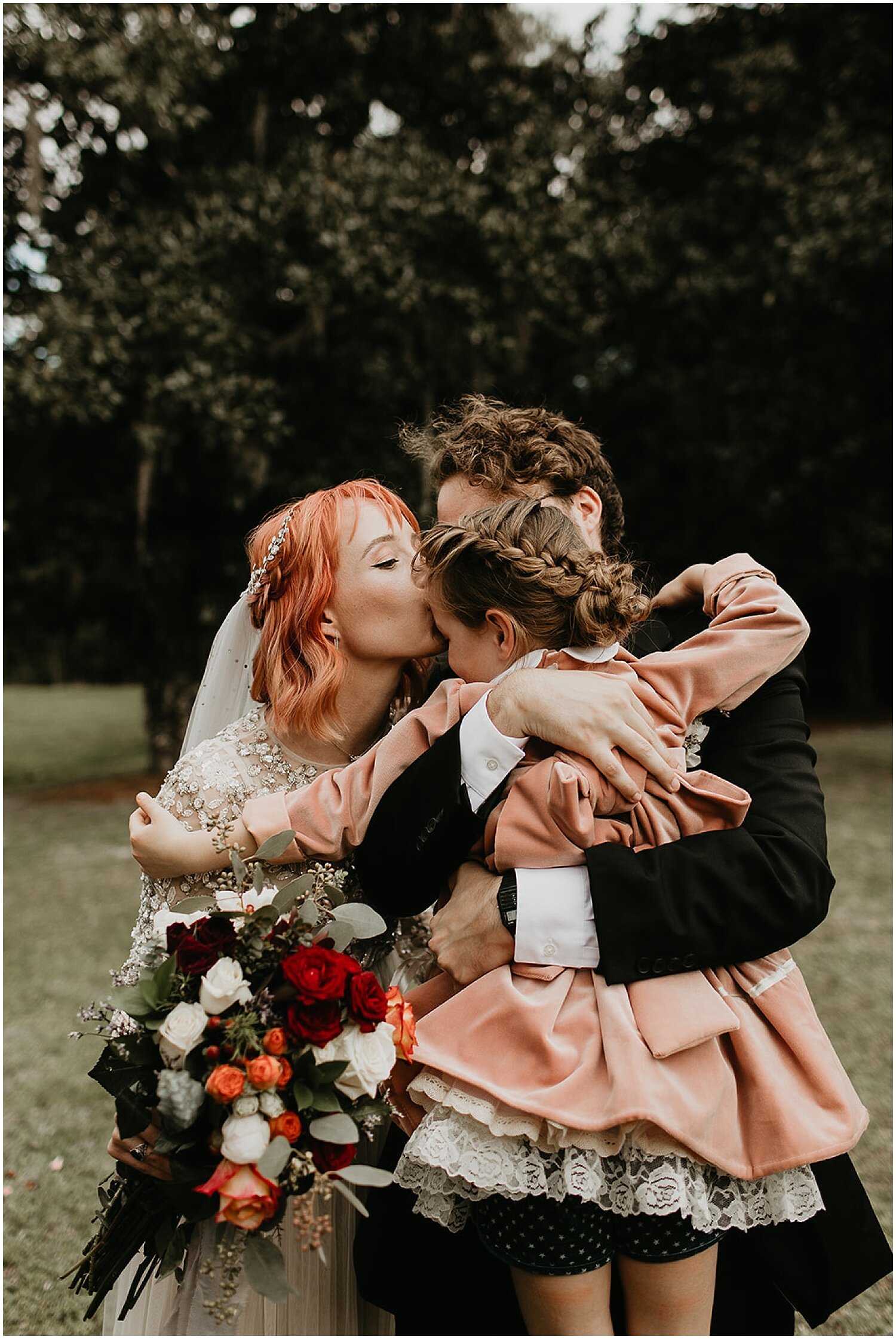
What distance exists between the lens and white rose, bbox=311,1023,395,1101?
1629 millimetres

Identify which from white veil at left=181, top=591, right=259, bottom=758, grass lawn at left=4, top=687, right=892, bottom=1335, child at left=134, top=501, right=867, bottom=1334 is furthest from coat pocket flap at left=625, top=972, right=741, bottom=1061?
grass lawn at left=4, top=687, right=892, bottom=1335

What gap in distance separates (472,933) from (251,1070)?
20.4 inches

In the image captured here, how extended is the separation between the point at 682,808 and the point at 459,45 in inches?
443

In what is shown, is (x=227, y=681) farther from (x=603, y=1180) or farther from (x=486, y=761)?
(x=603, y=1180)

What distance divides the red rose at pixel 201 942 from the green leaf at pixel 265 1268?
461 millimetres

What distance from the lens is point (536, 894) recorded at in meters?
1.84

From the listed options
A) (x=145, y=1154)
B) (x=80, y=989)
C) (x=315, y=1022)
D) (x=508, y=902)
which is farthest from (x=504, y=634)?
(x=80, y=989)

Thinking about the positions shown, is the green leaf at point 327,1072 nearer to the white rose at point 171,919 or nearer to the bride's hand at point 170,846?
the white rose at point 171,919

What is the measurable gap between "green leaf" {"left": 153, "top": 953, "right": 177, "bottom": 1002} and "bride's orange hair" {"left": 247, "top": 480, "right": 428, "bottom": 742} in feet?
2.75

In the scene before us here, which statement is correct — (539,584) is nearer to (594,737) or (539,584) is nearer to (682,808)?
(594,737)

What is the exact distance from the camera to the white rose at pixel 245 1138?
152cm

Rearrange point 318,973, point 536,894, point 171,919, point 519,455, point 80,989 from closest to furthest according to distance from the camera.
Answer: point 318,973, point 536,894, point 171,919, point 519,455, point 80,989

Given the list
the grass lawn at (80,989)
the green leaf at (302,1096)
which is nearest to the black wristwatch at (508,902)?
the green leaf at (302,1096)

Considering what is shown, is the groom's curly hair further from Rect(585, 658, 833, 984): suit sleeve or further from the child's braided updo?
Rect(585, 658, 833, 984): suit sleeve
